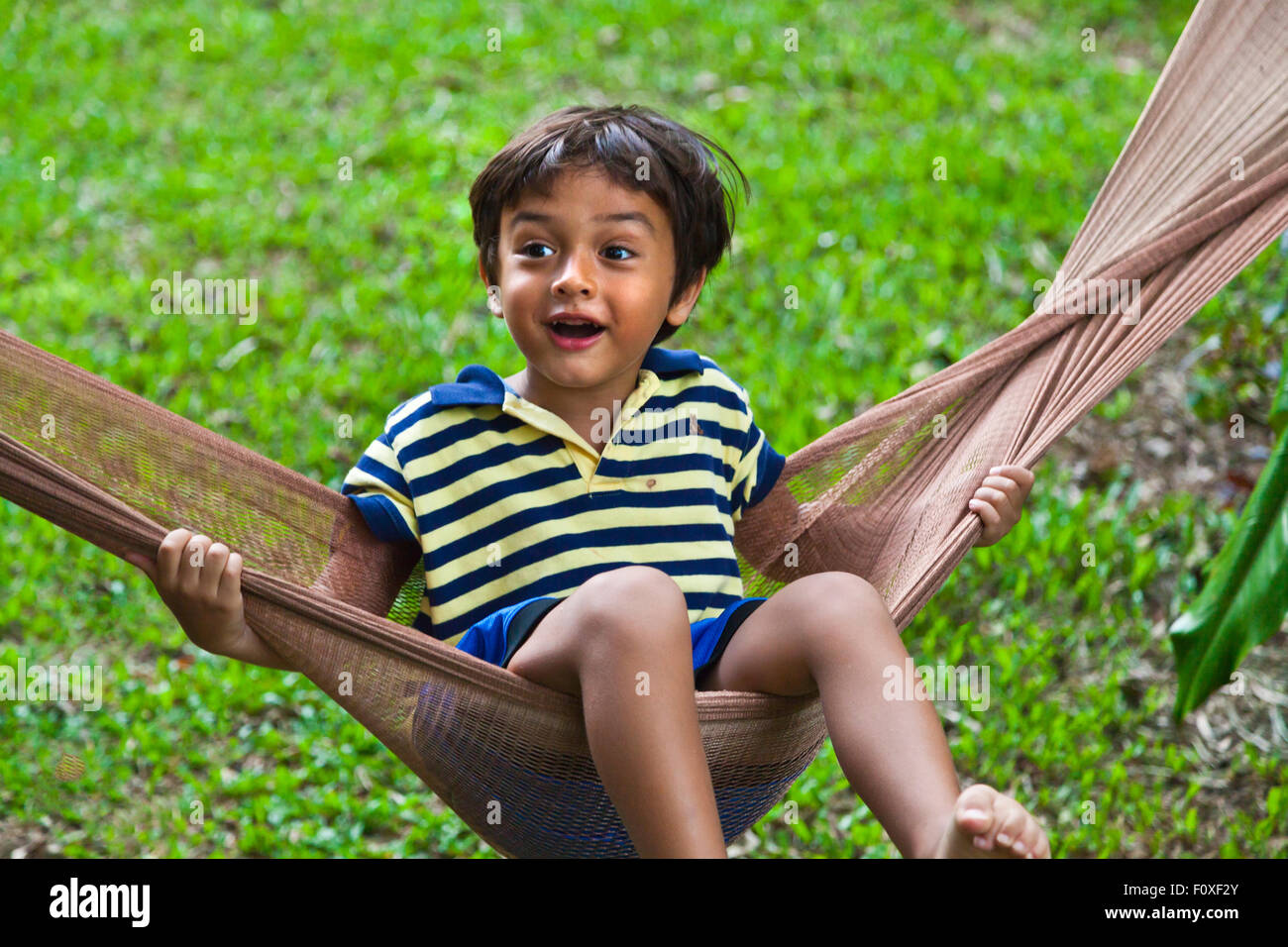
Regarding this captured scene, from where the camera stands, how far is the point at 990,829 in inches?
45.6

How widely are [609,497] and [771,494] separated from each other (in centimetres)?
30

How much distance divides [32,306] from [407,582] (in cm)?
219

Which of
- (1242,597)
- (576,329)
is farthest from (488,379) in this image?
(1242,597)

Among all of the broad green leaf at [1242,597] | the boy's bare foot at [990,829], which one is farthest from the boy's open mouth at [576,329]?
the broad green leaf at [1242,597]

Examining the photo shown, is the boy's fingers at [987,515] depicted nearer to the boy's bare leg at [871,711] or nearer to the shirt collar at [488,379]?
the boy's bare leg at [871,711]

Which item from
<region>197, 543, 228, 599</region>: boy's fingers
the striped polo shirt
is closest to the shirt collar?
the striped polo shirt

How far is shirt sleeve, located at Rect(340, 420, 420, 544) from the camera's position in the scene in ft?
5.38

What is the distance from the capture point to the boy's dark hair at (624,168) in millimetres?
1612

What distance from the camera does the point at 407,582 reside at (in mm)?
1706

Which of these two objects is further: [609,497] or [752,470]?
[752,470]

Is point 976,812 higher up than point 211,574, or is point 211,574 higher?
point 211,574

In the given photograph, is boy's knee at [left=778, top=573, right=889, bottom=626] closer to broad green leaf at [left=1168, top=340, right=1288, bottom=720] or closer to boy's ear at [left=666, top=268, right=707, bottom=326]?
boy's ear at [left=666, top=268, right=707, bottom=326]

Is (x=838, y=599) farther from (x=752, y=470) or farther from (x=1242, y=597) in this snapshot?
(x=1242, y=597)

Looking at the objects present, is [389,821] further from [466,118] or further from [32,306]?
[466,118]
